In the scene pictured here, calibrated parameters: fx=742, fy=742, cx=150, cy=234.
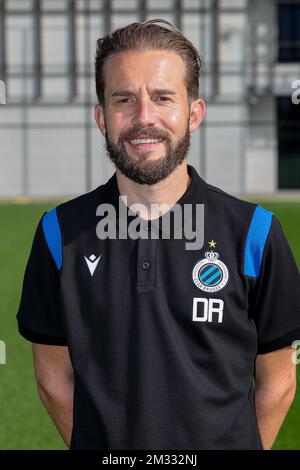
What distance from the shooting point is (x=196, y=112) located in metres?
2.35

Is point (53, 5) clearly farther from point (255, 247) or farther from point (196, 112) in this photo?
point (255, 247)

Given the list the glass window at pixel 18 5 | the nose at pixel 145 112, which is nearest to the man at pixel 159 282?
the nose at pixel 145 112

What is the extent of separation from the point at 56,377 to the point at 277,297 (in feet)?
2.62

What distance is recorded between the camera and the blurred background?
3438 centimetres

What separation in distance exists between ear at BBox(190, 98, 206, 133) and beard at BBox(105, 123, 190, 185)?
4.4 inches

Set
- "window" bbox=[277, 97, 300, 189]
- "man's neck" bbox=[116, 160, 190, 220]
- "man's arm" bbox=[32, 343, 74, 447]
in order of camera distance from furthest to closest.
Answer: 1. "window" bbox=[277, 97, 300, 189]
2. "man's arm" bbox=[32, 343, 74, 447]
3. "man's neck" bbox=[116, 160, 190, 220]

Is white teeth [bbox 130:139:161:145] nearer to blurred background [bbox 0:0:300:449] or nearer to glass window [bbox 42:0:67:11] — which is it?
blurred background [bbox 0:0:300:449]

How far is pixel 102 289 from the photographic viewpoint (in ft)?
7.17

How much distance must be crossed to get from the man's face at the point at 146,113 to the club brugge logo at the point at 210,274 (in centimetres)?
29

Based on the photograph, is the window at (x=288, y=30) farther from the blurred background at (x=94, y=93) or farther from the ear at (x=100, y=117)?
the ear at (x=100, y=117)

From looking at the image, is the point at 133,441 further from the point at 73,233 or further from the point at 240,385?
the point at 73,233

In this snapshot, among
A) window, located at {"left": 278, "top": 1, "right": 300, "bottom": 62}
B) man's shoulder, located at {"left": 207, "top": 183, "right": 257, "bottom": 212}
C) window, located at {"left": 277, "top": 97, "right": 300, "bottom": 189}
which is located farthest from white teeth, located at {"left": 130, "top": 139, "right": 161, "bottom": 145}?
window, located at {"left": 278, "top": 1, "right": 300, "bottom": 62}

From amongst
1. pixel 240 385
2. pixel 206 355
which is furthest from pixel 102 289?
pixel 240 385

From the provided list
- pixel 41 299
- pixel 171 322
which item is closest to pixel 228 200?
pixel 171 322
